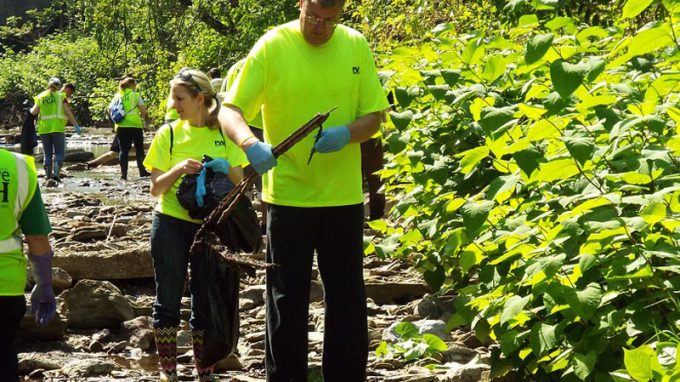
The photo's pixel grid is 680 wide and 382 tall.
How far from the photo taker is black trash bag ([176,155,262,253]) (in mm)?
6934

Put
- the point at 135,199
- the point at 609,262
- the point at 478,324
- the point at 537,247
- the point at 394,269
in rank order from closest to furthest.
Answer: the point at 609,262 < the point at 537,247 < the point at 478,324 < the point at 394,269 < the point at 135,199

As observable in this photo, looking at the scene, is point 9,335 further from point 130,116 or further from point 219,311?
point 130,116

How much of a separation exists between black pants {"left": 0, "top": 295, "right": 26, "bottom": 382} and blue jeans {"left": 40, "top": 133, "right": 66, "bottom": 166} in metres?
17.8

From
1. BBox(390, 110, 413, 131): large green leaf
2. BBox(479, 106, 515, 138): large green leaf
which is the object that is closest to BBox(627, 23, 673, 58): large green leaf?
BBox(479, 106, 515, 138): large green leaf

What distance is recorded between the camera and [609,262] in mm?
4520

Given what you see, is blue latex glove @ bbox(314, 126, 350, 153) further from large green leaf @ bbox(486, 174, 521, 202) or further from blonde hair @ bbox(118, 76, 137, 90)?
blonde hair @ bbox(118, 76, 137, 90)

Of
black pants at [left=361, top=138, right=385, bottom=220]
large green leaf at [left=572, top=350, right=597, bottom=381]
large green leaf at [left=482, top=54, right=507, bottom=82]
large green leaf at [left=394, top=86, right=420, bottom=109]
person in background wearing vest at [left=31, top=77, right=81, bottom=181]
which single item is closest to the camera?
large green leaf at [left=572, top=350, right=597, bottom=381]

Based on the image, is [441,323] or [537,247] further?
[441,323]

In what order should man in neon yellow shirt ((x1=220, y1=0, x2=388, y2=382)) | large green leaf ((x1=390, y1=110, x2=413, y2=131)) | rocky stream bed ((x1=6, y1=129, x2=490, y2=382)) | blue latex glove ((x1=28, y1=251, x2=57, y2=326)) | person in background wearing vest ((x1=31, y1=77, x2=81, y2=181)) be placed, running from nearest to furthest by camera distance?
1. man in neon yellow shirt ((x1=220, y1=0, x2=388, y2=382))
2. blue latex glove ((x1=28, y1=251, x2=57, y2=326))
3. large green leaf ((x1=390, y1=110, x2=413, y2=131))
4. rocky stream bed ((x1=6, y1=129, x2=490, y2=382))
5. person in background wearing vest ((x1=31, y1=77, x2=81, y2=181))

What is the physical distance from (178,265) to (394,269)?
4.03 m

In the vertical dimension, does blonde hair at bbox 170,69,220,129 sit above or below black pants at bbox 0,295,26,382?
above

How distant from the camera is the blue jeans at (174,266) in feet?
23.2

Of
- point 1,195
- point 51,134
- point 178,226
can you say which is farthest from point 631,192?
point 51,134

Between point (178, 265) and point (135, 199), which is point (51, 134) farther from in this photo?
point (178, 265)
